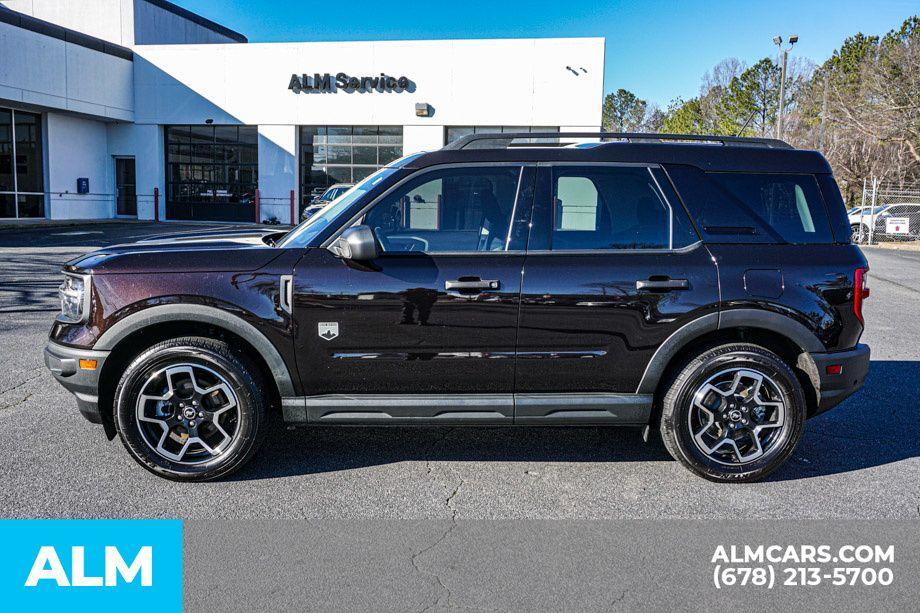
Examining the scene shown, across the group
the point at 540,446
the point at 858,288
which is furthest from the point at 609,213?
the point at 540,446

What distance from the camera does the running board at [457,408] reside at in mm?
4262

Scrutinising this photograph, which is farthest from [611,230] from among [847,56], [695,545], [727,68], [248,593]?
[727,68]

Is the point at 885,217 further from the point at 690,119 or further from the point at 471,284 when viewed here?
the point at 690,119

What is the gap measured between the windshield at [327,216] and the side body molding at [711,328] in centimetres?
189

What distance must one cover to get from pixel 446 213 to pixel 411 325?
2.64 ft

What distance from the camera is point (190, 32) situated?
4116 cm

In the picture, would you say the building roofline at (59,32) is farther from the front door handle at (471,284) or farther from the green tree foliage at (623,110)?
the green tree foliage at (623,110)

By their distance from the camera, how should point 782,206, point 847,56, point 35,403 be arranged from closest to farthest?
point 782,206 < point 35,403 < point 847,56

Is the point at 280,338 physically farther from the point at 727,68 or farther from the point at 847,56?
the point at 727,68

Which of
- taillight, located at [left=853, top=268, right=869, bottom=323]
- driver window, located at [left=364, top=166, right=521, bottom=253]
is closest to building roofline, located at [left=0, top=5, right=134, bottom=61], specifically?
driver window, located at [left=364, top=166, right=521, bottom=253]

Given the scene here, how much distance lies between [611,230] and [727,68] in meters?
68.2

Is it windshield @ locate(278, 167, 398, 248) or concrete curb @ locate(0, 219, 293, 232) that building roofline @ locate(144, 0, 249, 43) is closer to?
concrete curb @ locate(0, 219, 293, 232)

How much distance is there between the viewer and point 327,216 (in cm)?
457

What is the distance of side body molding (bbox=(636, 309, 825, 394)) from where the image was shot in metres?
4.31
